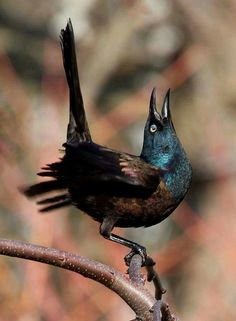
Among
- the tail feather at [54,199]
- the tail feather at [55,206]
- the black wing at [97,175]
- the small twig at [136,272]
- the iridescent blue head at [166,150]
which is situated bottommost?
the small twig at [136,272]

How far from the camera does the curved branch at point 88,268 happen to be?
2.37 metres

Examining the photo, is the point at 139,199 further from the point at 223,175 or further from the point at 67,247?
the point at 223,175

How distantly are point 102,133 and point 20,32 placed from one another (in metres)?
1.57

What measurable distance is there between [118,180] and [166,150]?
0.94ft

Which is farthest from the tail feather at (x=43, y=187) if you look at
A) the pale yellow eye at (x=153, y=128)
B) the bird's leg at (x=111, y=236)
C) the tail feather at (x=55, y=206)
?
the pale yellow eye at (x=153, y=128)

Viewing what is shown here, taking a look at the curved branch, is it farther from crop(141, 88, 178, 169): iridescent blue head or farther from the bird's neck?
crop(141, 88, 178, 169): iridescent blue head

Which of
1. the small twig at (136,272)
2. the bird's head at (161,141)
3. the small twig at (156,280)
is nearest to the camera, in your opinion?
the small twig at (136,272)

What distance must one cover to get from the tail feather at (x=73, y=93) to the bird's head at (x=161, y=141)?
0.70 feet

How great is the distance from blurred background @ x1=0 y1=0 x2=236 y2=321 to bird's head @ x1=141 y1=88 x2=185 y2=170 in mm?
3494

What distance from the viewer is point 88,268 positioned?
7.94ft

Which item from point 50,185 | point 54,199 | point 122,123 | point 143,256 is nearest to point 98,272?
point 143,256

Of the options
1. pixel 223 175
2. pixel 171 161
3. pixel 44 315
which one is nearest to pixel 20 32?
pixel 223 175

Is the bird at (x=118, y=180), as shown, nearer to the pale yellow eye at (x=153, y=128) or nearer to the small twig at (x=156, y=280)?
the pale yellow eye at (x=153, y=128)

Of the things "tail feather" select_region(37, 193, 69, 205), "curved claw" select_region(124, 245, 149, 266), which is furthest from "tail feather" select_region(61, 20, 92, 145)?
"curved claw" select_region(124, 245, 149, 266)
